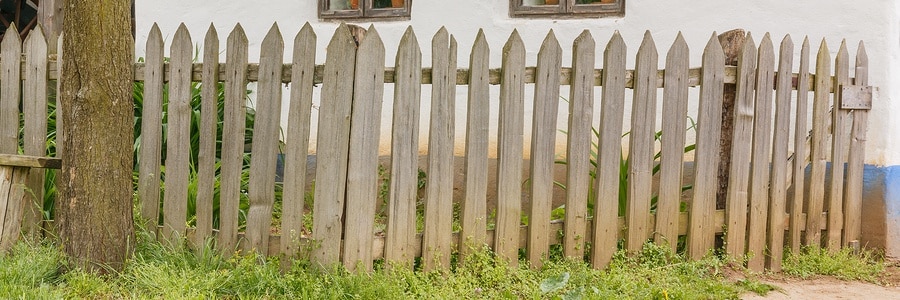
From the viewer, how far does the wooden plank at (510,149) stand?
14.9ft

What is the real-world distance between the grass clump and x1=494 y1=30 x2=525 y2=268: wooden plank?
167 centimetres

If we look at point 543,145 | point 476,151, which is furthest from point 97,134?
point 543,145

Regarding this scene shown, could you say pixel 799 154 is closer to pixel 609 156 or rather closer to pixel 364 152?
pixel 609 156

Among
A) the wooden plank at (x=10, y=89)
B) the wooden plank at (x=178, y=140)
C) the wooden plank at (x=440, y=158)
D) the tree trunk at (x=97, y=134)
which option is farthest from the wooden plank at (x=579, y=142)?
the wooden plank at (x=10, y=89)

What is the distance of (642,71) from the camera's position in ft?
15.7

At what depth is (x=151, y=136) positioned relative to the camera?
454 cm

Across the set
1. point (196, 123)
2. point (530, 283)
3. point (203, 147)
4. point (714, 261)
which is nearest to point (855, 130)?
point (714, 261)

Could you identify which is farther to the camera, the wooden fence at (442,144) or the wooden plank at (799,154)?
the wooden plank at (799,154)

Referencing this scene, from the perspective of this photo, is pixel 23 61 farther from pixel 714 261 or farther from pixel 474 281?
pixel 714 261

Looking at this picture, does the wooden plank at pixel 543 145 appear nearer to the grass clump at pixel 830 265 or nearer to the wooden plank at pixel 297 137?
the wooden plank at pixel 297 137

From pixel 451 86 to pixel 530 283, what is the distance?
3.34 feet

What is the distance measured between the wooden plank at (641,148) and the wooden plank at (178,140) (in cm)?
220

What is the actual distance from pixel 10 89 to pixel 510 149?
97.9 inches

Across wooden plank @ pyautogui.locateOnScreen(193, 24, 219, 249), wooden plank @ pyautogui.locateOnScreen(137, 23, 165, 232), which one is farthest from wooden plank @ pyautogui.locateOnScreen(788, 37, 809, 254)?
wooden plank @ pyautogui.locateOnScreen(137, 23, 165, 232)
